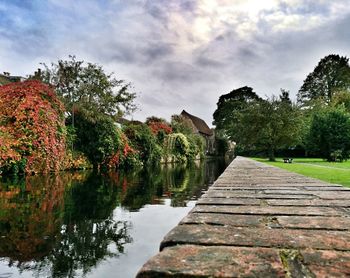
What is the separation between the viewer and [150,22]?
11.6 metres

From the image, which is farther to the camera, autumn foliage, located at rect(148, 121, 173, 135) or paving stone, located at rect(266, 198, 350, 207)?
autumn foliage, located at rect(148, 121, 173, 135)

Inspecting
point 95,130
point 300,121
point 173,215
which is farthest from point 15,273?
point 300,121

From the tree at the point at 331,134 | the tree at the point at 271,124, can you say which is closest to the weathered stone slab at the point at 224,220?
the tree at the point at 331,134

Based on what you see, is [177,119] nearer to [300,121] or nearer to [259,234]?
[300,121]

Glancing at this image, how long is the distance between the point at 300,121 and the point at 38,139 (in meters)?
22.7

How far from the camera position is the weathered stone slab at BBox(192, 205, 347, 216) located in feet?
7.38

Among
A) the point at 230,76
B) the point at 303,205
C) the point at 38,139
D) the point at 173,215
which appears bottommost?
the point at 173,215

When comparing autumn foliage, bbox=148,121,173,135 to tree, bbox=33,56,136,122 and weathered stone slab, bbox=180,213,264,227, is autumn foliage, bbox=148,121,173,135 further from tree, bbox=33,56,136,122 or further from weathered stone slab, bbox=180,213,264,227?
weathered stone slab, bbox=180,213,264,227

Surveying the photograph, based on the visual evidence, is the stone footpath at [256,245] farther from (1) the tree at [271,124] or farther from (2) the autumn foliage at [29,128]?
(1) the tree at [271,124]

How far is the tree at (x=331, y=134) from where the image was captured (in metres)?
26.3

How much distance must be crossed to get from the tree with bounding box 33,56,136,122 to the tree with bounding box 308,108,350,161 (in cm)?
1699

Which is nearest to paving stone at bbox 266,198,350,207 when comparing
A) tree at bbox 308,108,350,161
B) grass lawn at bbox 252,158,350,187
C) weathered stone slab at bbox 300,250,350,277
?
weathered stone slab at bbox 300,250,350,277

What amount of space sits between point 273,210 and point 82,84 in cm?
2148

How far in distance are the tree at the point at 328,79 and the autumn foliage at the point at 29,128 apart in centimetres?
3938
